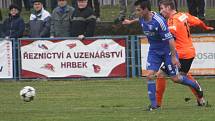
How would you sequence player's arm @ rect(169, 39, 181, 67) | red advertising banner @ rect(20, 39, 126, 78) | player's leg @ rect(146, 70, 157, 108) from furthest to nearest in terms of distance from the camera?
red advertising banner @ rect(20, 39, 126, 78)
player's leg @ rect(146, 70, 157, 108)
player's arm @ rect(169, 39, 181, 67)

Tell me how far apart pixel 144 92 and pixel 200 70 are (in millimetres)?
3473

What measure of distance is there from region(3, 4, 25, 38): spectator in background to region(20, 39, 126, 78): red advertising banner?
0.39 metres

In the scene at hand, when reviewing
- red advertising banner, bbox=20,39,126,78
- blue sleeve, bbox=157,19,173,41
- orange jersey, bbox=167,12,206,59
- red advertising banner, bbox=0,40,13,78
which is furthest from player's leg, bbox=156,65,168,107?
red advertising banner, bbox=0,40,13,78

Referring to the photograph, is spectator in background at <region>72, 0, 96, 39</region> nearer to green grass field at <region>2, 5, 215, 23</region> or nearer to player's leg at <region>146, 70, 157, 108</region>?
green grass field at <region>2, 5, 215, 23</region>

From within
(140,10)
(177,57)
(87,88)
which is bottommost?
(87,88)

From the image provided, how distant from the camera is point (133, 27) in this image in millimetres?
24328

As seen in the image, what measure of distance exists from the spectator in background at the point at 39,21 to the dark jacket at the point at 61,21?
0.50ft

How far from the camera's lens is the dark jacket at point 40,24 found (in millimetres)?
20766

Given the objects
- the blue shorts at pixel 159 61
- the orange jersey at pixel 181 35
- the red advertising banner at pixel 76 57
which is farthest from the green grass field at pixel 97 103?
the orange jersey at pixel 181 35

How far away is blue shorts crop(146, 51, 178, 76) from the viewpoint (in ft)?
45.2

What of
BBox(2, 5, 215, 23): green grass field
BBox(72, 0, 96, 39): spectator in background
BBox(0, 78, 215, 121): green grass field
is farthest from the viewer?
BBox(2, 5, 215, 23): green grass field

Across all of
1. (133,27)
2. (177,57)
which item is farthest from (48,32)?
(177,57)

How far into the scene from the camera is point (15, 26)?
68.6 feet

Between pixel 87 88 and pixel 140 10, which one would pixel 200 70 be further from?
pixel 140 10
